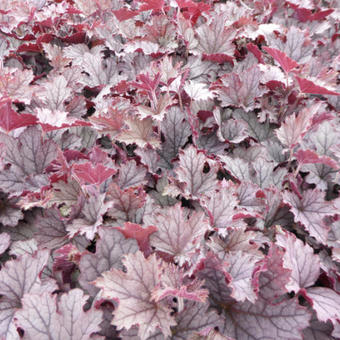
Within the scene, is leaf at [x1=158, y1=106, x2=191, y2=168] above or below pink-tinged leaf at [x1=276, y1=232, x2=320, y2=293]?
above

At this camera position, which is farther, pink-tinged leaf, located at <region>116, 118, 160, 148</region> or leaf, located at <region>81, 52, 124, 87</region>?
leaf, located at <region>81, 52, 124, 87</region>

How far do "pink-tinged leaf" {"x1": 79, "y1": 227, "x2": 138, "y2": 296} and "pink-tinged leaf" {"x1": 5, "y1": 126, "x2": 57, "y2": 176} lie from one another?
17.4 inches

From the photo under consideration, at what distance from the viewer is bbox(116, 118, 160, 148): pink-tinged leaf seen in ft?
4.62

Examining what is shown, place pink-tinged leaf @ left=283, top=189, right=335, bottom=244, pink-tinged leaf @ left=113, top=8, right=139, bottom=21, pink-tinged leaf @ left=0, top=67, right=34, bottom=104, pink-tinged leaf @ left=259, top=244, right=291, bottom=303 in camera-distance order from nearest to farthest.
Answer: pink-tinged leaf @ left=259, top=244, right=291, bottom=303
pink-tinged leaf @ left=283, top=189, right=335, bottom=244
pink-tinged leaf @ left=0, top=67, right=34, bottom=104
pink-tinged leaf @ left=113, top=8, right=139, bottom=21

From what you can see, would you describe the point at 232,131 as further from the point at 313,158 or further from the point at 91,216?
the point at 91,216

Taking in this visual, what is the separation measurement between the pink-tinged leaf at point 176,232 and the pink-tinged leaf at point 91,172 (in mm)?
229

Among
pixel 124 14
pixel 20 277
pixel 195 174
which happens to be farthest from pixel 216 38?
pixel 20 277

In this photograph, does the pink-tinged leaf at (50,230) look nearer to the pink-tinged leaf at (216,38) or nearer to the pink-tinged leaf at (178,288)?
the pink-tinged leaf at (178,288)

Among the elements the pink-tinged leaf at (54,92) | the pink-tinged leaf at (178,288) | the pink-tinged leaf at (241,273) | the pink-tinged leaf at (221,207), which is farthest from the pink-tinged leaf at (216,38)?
the pink-tinged leaf at (178,288)

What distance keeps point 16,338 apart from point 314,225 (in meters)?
1.03

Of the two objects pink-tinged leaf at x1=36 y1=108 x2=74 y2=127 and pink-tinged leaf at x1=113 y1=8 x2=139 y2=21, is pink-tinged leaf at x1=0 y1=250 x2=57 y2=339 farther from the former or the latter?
pink-tinged leaf at x1=113 y1=8 x2=139 y2=21

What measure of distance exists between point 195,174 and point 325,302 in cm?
61

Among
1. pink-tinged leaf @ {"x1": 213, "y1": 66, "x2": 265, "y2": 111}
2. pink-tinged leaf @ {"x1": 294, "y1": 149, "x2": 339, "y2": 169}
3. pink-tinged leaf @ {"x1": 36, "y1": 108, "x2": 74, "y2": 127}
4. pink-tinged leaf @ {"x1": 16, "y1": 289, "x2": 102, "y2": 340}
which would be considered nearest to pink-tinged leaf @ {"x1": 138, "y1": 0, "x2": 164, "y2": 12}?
pink-tinged leaf @ {"x1": 213, "y1": 66, "x2": 265, "y2": 111}

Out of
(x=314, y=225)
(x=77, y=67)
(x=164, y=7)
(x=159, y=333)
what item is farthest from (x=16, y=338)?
(x=164, y=7)
